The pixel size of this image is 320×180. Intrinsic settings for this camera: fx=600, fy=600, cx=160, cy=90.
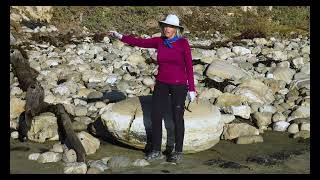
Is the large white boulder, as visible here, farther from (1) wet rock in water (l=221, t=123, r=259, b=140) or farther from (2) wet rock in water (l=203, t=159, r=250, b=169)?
(1) wet rock in water (l=221, t=123, r=259, b=140)

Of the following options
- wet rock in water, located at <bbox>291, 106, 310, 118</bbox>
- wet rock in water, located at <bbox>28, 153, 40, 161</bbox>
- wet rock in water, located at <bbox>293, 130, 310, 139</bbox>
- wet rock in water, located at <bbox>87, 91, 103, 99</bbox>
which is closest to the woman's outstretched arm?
wet rock in water, located at <bbox>28, 153, 40, 161</bbox>

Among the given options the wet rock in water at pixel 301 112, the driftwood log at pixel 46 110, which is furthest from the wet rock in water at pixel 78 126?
the wet rock in water at pixel 301 112

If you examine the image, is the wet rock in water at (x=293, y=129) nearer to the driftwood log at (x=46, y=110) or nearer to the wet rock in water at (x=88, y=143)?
the wet rock in water at (x=88, y=143)

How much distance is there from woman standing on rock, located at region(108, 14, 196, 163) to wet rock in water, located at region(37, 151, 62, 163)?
128 centimetres

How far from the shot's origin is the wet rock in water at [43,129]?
963cm

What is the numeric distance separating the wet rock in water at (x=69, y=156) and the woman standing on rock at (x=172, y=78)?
104 centimetres

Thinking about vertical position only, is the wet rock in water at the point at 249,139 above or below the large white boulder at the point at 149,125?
below

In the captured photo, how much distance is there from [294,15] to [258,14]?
1441 mm

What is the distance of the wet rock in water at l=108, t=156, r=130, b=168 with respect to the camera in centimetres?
826

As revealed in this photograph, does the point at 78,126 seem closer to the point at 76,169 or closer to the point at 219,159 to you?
the point at 76,169

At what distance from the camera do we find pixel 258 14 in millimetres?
23203

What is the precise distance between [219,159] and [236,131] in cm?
131

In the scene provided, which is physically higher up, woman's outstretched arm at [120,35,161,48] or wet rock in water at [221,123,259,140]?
woman's outstretched arm at [120,35,161,48]

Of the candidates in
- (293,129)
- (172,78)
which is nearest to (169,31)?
(172,78)
